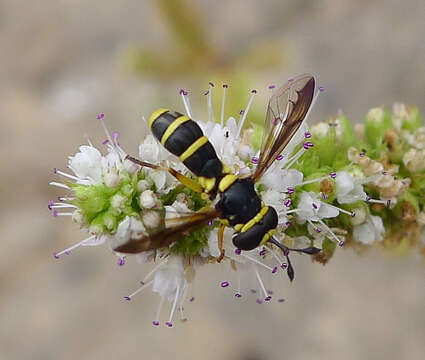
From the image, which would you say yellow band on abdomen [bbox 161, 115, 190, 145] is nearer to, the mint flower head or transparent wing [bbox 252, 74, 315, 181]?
the mint flower head

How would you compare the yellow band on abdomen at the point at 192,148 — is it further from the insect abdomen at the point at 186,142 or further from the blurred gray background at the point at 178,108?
the blurred gray background at the point at 178,108

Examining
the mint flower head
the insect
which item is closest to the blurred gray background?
the mint flower head

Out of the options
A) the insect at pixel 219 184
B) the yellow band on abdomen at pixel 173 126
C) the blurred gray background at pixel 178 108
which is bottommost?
the blurred gray background at pixel 178 108

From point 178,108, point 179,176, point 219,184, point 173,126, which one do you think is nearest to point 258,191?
point 219,184

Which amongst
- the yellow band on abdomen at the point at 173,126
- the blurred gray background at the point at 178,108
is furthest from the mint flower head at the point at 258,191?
the blurred gray background at the point at 178,108

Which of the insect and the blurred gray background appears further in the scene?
the blurred gray background

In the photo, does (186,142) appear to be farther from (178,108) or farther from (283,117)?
(178,108)

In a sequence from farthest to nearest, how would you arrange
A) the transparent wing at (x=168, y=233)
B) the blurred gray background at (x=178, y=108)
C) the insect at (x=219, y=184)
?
the blurred gray background at (x=178, y=108)
the insect at (x=219, y=184)
the transparent wing at (x=168, y=233)
